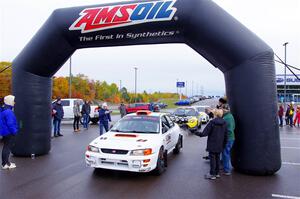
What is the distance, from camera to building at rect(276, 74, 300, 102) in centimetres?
5949

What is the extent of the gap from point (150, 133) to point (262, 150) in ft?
9.45

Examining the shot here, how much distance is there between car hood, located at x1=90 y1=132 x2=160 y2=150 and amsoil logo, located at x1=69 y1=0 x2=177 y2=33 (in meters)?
3.09

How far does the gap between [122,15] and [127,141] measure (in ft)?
11.5

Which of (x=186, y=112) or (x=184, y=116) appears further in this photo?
(x=186, y=112)

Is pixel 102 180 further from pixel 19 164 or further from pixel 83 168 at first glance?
pixel 19 164

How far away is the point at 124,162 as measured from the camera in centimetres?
625

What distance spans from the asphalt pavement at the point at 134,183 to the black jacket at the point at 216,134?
2.57 feet

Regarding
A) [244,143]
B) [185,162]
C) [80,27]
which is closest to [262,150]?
[244,143]

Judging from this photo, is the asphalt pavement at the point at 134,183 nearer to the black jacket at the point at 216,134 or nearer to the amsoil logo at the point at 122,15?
the black jacket at the point at 216,134

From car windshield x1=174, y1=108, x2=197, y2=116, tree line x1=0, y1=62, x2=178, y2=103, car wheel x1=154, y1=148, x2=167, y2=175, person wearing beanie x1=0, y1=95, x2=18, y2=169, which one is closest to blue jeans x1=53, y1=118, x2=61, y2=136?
person wearing beanie x1=0, y1=95, x2=18, y2=169

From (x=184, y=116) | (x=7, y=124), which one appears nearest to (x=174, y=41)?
(x=7, y=124)

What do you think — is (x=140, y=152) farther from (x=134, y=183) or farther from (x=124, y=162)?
(x=134, y=183)

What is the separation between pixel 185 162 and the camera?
838 cm

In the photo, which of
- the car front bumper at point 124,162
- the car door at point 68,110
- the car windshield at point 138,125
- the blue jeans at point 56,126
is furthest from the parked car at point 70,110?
the car front bumper at point 124,162
